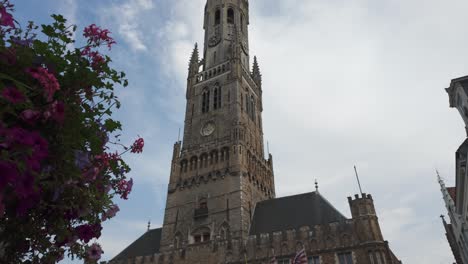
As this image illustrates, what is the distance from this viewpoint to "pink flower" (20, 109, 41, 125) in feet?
9.32

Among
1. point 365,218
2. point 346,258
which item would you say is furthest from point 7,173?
point 365,218

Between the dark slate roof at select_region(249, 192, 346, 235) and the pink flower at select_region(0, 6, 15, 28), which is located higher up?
the dark slate roof at select_region(249, 192, 346, 235)

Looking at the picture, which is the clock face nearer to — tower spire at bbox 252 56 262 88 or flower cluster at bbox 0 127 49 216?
tower spire at bbox 252 56 262 88

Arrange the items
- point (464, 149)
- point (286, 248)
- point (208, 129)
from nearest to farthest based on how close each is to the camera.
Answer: point (464, 149)
point (286, 248)
point (208, 129)

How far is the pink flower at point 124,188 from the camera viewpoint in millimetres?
4660

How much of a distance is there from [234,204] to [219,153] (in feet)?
19.7

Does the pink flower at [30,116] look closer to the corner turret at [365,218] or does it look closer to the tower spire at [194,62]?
the corner turret at [365,218]

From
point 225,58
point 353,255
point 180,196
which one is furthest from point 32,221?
point 225,58

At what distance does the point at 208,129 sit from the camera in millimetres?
36156

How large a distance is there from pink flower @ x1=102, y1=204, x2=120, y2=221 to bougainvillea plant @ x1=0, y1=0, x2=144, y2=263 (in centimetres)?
1

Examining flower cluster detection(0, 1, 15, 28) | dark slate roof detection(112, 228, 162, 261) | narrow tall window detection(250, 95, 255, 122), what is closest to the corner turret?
narrow tall window detection(250, 95, 255, 122)

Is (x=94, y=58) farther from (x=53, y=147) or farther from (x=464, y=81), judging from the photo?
(x=464, y=81)

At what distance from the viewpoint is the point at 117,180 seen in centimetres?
464

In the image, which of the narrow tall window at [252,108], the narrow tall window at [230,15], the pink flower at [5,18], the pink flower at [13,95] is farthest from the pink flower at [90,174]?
the narrow tall window at [230,15]
